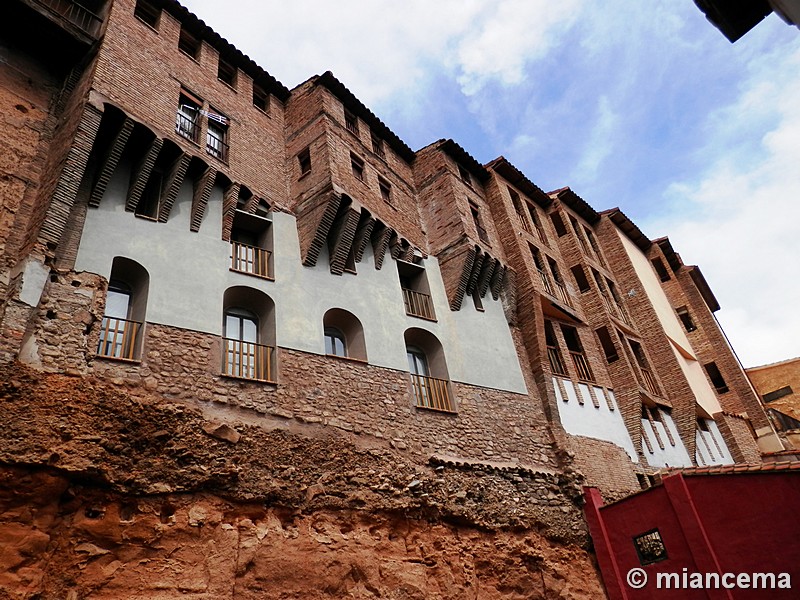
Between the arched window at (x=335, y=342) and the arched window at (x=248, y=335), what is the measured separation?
1499 mm

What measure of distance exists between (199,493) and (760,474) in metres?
9.79

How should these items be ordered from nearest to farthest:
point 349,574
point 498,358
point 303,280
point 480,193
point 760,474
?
1. point 349,574
2. point 760,474
3. point 303,280
4. point 498,358
5. point 480,193

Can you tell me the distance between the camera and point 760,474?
10.1 meters

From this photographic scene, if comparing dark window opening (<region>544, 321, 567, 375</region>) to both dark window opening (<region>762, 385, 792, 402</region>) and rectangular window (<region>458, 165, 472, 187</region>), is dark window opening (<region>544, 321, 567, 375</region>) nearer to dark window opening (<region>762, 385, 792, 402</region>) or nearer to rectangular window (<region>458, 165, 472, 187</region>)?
rectangular window (<region>458, 165, 472, 187</region>)

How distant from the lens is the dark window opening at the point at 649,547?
37.3ft

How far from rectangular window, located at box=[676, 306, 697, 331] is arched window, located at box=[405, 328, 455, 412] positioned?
715 inches

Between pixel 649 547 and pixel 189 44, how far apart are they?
54.5 feet

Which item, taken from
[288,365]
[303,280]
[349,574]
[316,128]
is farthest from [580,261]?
[349,574]

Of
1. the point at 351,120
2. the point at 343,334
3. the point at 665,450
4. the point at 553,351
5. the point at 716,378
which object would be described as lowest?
the point at 665,450

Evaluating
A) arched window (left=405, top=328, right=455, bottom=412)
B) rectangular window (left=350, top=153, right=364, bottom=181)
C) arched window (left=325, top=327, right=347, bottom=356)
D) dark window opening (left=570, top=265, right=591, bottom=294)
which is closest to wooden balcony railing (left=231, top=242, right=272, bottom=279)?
arched window (left=325, top=327, right=347, bottom=356)

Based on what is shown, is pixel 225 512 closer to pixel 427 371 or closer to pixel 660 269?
pixel 427 371

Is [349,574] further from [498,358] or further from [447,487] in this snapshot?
[498,358]

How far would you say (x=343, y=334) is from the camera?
40.6ft

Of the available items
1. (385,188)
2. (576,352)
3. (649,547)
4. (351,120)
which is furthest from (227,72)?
(649,547)
